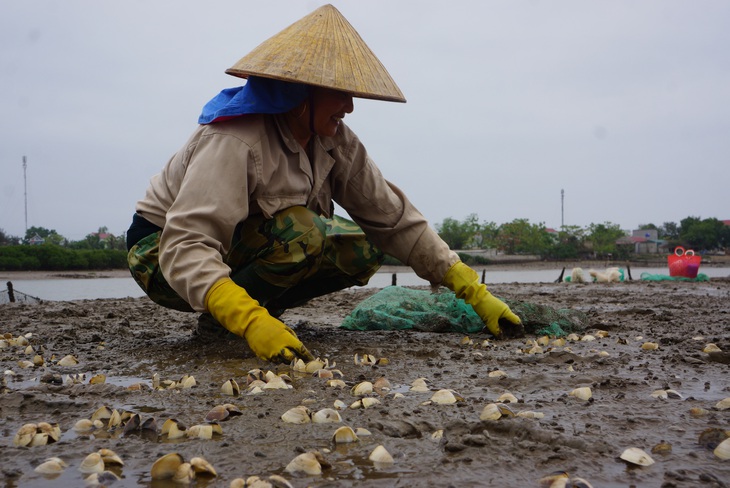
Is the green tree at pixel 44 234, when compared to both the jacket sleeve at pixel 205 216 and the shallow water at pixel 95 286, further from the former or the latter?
the jacket sleeve at pixel 205 216

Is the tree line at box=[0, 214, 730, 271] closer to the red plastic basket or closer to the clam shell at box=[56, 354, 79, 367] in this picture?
the red plastic basket

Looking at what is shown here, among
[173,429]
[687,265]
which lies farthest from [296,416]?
[687,265]

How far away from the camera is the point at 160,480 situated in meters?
1.46

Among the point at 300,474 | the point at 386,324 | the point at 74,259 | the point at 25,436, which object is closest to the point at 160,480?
the point at 300,474

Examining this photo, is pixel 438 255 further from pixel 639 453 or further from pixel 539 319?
pixel 639 453

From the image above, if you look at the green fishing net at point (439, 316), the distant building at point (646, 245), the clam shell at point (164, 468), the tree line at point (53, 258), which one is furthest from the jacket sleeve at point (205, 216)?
the distant building at point (646, 245)

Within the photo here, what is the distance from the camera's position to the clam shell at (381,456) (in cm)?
155

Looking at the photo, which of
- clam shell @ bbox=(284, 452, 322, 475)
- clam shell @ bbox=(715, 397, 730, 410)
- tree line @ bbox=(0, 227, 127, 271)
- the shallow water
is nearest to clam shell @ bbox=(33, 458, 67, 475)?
clam shell @ bbox=(284, 452, 322, 475)

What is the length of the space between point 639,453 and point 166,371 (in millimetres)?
1872

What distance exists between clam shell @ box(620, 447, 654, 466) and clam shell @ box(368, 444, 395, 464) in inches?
21.1

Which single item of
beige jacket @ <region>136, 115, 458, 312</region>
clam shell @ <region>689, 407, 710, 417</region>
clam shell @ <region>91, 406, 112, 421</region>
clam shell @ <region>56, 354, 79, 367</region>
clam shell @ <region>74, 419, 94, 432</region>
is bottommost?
clam shell @ <region>56, 354, 79, 367</region>

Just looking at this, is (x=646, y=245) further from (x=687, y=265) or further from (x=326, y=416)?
(x=326, y=416)

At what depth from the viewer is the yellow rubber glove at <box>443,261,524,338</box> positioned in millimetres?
3512

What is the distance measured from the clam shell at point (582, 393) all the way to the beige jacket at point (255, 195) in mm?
1347
